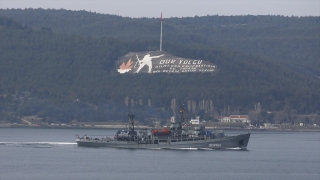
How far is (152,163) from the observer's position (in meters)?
116

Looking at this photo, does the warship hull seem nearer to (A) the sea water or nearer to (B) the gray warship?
(B) the gray warship

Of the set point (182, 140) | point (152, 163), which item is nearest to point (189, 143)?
point (182, 140)

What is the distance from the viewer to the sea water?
104 m

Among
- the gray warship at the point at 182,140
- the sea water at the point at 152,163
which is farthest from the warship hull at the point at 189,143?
the sea water at the point at 152,163

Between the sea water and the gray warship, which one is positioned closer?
the sea water

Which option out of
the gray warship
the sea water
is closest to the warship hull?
the gray warship

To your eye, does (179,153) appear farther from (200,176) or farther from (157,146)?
(200,176)

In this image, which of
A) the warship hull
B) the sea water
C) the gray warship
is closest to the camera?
the sea water

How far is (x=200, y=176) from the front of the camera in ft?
338

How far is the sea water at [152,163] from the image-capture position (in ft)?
340

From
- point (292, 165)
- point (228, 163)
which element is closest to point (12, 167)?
point (228, 163)

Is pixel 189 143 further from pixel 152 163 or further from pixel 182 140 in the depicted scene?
pixel 152 163

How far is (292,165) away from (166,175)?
20544 millimetres

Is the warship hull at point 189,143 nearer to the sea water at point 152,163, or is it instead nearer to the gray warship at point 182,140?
the gray warship at point 182,140
